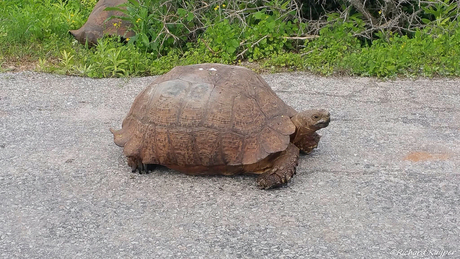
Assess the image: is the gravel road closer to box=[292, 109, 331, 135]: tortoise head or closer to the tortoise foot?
the tortoise foot

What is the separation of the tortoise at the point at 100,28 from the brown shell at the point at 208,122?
3.44m

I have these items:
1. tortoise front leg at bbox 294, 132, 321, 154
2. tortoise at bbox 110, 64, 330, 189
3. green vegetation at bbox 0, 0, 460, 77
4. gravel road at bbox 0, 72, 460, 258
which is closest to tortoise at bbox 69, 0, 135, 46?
green vegetation at bbox 0, 0, 460, 77

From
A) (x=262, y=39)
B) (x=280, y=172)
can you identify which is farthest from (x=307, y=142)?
(x=262, y=39)

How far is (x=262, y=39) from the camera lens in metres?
7.01

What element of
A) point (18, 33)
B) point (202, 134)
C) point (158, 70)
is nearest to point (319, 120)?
point (202, 134)

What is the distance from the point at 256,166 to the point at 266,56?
10.6 feet

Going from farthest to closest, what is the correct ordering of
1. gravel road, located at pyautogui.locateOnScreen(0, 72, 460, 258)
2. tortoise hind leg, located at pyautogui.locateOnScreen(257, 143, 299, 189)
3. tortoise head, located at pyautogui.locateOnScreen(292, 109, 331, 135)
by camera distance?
tortoise head, located at pyautogui.locateOnScreen(292, 109, 331, 135) < tortoise hind leg, located at pyautogui.locateOnScreen(257, 143, 299, 189) < gravel road, located at pyautogui.locateOnScreen(0, 72, 460, 258)

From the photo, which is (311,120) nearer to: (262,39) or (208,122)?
(208,122)

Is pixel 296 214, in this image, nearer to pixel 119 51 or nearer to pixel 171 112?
pixel 171 112

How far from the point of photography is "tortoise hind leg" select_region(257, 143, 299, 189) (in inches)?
155

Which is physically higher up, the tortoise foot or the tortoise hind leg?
the tortoise hind leg

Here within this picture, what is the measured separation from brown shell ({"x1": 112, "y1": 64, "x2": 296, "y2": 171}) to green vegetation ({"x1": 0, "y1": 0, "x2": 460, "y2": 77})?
2.55 meters

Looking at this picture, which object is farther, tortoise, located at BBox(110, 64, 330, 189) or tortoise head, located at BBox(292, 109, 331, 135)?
tortoise head, located at BBox(292, 109, 331, 135)

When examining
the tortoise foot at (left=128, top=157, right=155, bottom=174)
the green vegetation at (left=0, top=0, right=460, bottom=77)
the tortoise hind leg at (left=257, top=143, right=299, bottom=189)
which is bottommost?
the green vegetation at (left=0, top=0, right=460, bottom=77)
